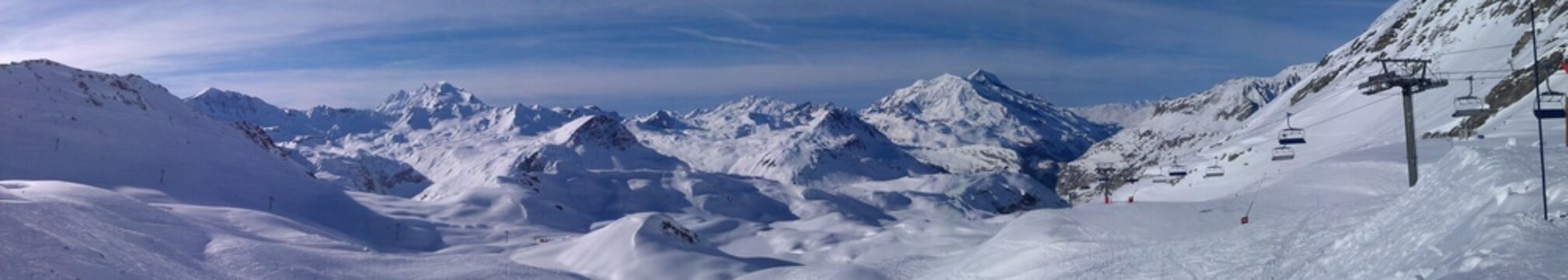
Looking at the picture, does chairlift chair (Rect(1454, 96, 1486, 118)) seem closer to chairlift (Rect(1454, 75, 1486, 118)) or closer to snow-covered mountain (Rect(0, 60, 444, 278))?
chairlift (Rect(1454, 75, 1486, 118))

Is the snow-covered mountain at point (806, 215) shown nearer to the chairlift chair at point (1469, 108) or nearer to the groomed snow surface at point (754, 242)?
the groomed snow surface at point (754, 242)

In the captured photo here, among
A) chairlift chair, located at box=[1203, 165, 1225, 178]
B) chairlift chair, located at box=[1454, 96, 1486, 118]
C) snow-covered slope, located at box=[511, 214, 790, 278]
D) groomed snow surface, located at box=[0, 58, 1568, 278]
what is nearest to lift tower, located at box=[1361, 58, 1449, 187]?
groomed snow surface, located at box=[0, 58, 1568, 278]

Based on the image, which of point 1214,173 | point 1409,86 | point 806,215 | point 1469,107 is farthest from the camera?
point 806,215

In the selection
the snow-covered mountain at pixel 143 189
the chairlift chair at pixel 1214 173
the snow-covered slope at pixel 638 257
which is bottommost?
the snow-covered slope at pixel 638 257

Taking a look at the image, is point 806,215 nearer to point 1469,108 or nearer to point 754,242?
point 754,242

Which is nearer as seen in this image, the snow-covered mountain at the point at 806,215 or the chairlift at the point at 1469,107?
the snow-covered mountain at the point at 806,215

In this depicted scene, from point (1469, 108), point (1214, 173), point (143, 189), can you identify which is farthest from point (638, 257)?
point (143, 189)

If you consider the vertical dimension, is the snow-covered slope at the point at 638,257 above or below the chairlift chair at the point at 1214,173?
below

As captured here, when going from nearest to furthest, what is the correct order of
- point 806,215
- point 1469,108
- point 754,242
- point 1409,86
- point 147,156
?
1. point 1409,86
2. point 1469,108
3. point 147,156
4. point 754,242
5. point 806,215

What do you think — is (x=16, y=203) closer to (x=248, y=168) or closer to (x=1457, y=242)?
(x=1457, y=242)

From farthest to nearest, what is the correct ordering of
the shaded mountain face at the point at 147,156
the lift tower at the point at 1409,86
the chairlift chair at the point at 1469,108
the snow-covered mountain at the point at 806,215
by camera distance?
the shaded mountain face at the point at 147,156 → the chairlift chair at the point at 1469,108 → the lift tower at the point at 1409,86 → the snow-covered mountain at the point at 806,215

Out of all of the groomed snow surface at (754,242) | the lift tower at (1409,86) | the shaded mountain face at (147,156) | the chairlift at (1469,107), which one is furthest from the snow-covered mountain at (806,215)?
the chairlift at (1469,107)
